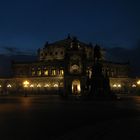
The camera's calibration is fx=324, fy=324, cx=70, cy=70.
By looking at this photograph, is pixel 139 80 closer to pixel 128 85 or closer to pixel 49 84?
pixel 128 85

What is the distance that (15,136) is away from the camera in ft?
49.4

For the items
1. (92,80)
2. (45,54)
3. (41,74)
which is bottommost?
(92,80)

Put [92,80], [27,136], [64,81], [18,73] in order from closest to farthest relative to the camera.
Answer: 1. [27,136]
2. [92,80]
3. [64,81]
4. [18,73]

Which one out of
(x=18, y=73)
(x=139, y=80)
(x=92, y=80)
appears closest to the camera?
(x=92, y=80)

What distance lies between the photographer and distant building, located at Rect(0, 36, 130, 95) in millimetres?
128250

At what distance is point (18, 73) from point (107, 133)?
133m

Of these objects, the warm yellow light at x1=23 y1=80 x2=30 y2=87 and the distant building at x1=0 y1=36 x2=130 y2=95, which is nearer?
the distant building at x1=0 y1=36 x2=130 y2=95

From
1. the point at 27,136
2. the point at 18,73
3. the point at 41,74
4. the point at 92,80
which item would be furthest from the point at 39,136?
the point at 18,73

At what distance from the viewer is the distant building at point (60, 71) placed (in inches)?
5049

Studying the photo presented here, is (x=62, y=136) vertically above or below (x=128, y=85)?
below

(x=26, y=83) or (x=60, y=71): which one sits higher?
(x=60, y=71)

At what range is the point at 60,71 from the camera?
443 feet

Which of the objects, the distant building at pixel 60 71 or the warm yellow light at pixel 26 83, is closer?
the distant building at pixel 60 71

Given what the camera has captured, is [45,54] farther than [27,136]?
Yes
